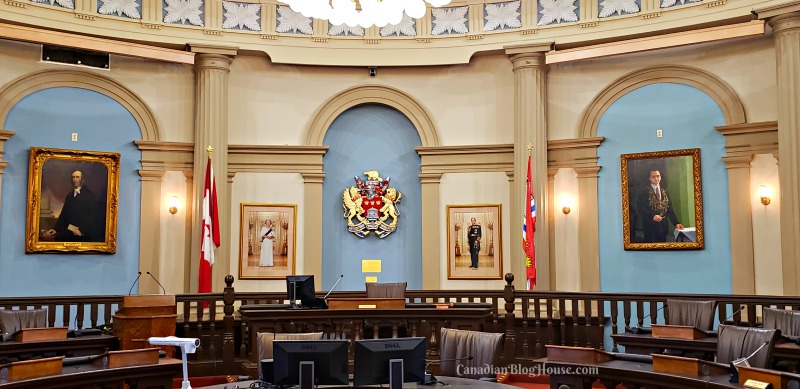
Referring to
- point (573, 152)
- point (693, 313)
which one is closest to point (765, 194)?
point (573, 152)

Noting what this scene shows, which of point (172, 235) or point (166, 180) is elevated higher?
point (166, 180)

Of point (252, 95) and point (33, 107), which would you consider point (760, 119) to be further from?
point (33, 107)

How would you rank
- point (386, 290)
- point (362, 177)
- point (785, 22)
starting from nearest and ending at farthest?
point (386, 290), point (785, 22), point (362, 177)

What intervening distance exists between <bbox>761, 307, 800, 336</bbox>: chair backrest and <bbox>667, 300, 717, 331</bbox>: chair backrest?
1.92 ft

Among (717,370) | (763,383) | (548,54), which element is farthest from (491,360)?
(548,54)

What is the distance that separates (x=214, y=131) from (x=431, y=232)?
3.70 metres

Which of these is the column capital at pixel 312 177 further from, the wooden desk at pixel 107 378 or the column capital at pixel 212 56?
the wooden desk at pixel 107 378

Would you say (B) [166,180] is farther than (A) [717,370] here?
Yes

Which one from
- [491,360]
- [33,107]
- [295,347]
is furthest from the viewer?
[33,107]

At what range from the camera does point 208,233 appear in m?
11.5

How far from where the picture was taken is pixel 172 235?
1191cm

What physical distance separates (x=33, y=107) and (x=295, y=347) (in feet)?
26.1

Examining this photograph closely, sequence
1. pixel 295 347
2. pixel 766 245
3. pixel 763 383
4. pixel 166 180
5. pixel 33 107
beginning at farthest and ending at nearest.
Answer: pixel 166 180 < pixel 33 107 < pixel 766 245 < pixel 295 347 < pixel 763 383

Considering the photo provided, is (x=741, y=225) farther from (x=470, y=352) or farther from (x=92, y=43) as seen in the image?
(x=92, y=43)
